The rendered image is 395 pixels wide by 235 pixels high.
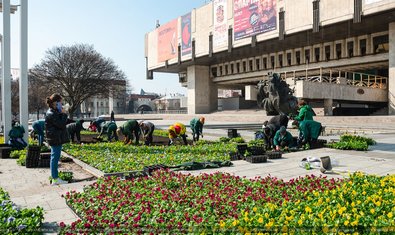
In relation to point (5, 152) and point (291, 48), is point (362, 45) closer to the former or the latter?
point (291, 48)

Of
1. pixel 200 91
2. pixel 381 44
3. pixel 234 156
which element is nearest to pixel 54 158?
pixel 234 156

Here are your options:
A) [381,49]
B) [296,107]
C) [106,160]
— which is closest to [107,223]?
[106,160]

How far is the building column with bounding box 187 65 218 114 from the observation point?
59406 millimetres

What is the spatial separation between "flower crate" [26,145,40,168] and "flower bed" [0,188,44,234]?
5.40m

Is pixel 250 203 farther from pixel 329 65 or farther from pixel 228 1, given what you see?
pixel 228 1

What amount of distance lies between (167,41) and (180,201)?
5647 cm

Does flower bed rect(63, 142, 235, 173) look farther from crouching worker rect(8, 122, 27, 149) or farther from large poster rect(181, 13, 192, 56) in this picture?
large poster rect(181, 13, 192, 56)

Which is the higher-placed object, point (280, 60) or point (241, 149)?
point (280, 60)

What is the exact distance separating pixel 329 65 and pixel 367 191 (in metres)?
41.2

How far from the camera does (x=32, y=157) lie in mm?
9461

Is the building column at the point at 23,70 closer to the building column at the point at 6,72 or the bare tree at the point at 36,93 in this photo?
the building column at the point at 6,72

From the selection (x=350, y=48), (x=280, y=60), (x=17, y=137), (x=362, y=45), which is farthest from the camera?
(x=280, y=60)

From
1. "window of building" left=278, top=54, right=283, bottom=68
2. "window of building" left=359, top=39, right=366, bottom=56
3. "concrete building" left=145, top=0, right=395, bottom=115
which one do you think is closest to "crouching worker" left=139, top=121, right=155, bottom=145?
"concrete building" left=145, top=0, right=395, bottom=115

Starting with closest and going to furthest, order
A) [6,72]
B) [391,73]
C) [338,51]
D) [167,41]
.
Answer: [6,72] → [391,73] → [338,51] → [167,41]
